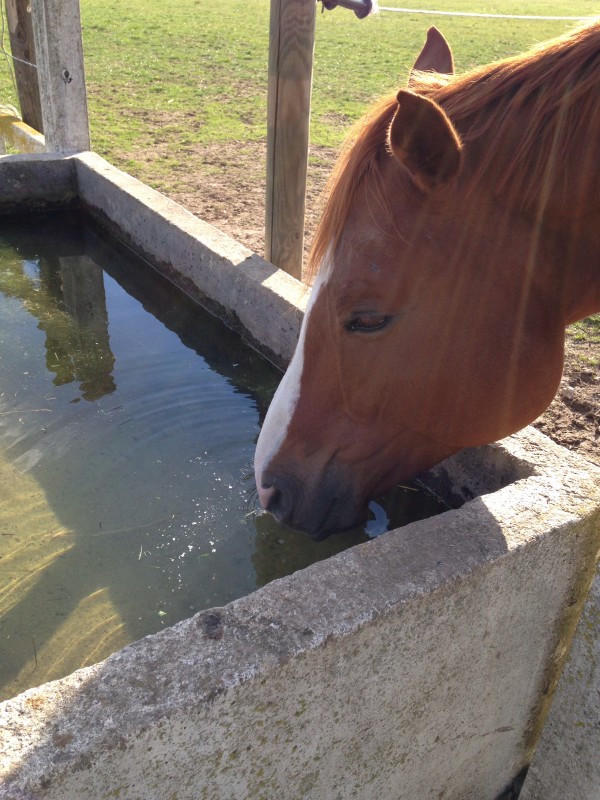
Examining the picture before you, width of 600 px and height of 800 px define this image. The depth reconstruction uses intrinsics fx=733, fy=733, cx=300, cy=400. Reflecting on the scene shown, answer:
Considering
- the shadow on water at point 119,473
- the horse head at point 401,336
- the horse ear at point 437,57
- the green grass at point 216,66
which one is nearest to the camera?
the horse head at point 401,336

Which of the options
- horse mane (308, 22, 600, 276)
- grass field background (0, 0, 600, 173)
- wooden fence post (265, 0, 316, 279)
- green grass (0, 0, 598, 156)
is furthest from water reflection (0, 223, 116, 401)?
green grass (0, 0, 598, 156)

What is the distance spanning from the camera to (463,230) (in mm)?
1344

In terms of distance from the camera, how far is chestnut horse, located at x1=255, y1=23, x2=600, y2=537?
1.28 m

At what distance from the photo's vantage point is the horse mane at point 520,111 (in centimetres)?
126

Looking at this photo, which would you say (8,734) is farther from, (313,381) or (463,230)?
(463,230)

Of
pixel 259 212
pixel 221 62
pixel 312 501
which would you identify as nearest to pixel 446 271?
pixel 312 501

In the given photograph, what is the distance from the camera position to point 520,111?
130cm

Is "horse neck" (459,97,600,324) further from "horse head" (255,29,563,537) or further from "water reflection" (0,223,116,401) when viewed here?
"water reflection" (0,223,116,401)

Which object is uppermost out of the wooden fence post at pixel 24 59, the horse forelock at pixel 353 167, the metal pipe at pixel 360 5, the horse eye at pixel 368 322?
the metal pipe at pixel 360 5

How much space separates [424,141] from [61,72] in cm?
420

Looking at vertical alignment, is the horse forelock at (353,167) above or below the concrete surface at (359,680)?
above

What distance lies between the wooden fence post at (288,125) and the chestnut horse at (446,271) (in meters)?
1.57

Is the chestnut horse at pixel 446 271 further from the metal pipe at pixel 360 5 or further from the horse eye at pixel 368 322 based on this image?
the metal pipe at pixel 360 5

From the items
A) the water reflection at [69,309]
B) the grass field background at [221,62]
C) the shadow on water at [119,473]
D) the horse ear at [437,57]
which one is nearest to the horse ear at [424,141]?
the horse ear at [437,57]
